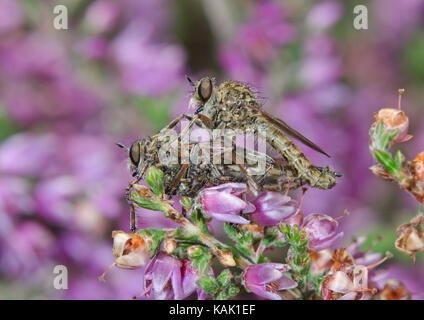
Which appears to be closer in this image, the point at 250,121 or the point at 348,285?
the point at 348,285

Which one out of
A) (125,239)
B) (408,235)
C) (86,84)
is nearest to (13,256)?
(86,84)

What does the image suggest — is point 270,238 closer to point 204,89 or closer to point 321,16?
point 204,89

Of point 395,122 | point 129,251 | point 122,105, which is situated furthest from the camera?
point 122,105

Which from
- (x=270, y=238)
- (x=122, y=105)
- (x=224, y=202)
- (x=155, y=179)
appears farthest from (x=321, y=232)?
(x=122, y=105)

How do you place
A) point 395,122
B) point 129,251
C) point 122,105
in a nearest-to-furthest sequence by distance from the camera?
point 129,251 < point 395,122 < point 122,105

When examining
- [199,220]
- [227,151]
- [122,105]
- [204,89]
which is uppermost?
[122,105]

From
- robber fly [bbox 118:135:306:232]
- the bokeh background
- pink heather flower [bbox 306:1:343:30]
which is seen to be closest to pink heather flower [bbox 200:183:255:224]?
robber fly [bbox 118:135:306:232]
